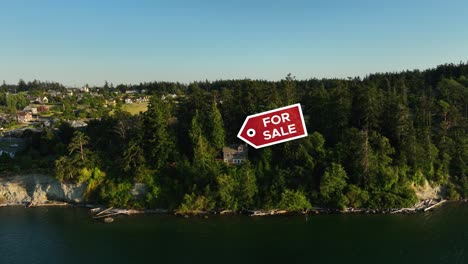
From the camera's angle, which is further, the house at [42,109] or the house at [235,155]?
the house at [42,109]

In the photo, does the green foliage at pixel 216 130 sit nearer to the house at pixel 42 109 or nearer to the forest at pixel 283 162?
the forest at pixel 283 162

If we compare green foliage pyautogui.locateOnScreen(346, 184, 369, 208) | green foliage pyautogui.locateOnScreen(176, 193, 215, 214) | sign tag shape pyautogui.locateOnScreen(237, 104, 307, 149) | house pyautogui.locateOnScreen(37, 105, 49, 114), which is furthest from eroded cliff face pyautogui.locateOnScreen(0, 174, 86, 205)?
house pyautogui.locateOnScreen(37, 105, 49, 114)

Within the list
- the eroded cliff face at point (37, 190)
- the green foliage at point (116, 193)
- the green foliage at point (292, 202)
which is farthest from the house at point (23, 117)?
the green foliage at point (292, 202)

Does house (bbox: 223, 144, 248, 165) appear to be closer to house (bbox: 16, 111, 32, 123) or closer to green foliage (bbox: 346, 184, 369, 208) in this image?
green foliage (bbox: 346, 184, 369, 208)

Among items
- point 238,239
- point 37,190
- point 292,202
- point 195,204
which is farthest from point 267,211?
point 37,190

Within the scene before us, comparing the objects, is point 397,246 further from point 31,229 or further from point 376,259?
point 31,229
